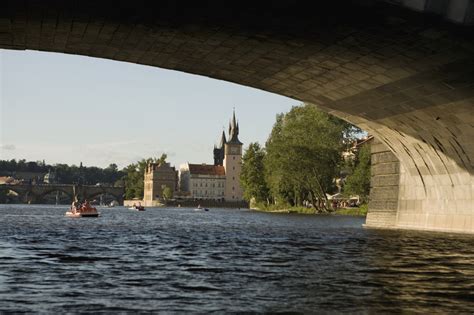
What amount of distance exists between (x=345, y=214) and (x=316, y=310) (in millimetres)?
116401

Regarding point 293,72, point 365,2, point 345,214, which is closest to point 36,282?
point 365,2

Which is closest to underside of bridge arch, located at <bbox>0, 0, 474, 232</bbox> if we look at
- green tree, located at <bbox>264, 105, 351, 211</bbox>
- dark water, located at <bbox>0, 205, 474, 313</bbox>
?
dark water, located at <bbox>0, 205, 474, 313</bbox>

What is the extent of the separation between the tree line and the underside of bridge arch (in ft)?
231

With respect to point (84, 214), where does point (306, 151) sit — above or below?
above

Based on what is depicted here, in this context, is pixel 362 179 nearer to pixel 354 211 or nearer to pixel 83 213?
pixel 354 211

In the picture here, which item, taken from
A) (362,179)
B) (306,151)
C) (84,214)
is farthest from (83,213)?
(362,179)

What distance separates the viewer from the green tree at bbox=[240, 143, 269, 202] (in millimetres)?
173375

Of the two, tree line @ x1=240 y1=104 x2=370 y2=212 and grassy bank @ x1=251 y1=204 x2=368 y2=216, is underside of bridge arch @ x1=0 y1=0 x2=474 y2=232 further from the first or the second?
grassy bank @ x1=251 y1=204 x2=368 y2=216

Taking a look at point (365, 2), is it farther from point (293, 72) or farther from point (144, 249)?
point (144, 249)

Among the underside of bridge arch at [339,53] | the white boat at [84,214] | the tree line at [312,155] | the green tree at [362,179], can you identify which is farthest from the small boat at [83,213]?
the underside of bridge arch at [339,53]

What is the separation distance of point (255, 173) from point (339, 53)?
140102mm

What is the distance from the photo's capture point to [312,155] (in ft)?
408

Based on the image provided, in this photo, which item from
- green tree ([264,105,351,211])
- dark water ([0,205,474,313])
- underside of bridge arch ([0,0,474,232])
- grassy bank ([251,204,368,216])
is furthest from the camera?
grassy bank ([251,204,368,216])

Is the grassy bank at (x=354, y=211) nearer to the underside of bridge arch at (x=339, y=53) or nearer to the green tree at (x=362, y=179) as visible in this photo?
the green tree at (x=362, y=179)
